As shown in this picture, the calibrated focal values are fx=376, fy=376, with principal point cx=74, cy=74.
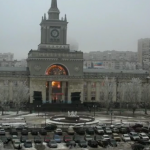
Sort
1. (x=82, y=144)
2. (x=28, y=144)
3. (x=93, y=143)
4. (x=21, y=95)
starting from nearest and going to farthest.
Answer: (x=28, y=144)
(x=82, y=144)
(x=93, y=143)
(x=21, y=95)

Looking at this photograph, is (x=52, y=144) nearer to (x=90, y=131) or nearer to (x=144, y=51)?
(x=90, y=131)

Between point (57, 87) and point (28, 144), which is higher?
point (57, 87)

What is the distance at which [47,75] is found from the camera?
79750 millimetres

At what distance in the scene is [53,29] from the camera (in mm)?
83750

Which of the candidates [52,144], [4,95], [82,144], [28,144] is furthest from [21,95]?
[82,144]

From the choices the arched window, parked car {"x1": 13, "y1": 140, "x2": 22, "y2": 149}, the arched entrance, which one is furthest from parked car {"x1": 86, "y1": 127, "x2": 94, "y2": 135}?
the arched window

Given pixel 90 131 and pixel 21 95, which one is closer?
pixel 90 131

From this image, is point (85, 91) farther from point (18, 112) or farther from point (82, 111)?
point (18, 112)

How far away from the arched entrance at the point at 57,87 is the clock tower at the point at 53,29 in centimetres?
609

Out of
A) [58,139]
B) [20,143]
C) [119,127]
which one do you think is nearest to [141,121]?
[119,127]

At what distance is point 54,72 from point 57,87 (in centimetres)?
334

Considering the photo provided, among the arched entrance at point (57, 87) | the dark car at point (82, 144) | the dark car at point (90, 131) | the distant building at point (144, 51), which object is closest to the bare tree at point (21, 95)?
the arched entrance at point (57, 87)

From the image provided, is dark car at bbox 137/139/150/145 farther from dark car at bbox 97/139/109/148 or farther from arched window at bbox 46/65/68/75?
arched window at bbox 46/65/68/75

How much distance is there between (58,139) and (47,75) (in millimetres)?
39211
